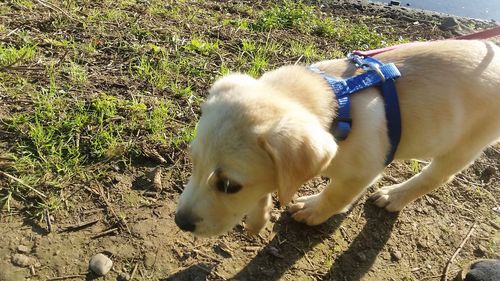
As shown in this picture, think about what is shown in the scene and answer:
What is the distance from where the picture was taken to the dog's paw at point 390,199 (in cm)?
365

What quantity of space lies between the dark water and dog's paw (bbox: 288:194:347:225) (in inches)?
390

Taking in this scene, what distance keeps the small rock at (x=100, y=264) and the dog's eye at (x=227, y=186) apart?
0.92 meters

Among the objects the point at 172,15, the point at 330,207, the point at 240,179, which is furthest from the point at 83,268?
the point at 172,15

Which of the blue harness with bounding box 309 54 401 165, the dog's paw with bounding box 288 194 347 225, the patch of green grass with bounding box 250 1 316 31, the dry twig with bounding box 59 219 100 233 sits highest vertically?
the blue harness with bounding box 309 54 401 165

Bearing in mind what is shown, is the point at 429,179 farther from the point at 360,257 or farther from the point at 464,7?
the point at 464,7

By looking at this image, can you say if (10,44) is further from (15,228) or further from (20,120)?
(15,228)

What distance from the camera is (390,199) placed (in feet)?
12.0

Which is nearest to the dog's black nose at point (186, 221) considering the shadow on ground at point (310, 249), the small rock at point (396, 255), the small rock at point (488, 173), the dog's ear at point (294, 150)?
the shadow on ground at point (310, 249)

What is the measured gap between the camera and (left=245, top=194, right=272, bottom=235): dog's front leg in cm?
302

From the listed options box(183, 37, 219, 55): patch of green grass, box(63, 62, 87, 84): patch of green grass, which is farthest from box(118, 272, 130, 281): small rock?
box(183, 37, 219, 55): patch of green grass

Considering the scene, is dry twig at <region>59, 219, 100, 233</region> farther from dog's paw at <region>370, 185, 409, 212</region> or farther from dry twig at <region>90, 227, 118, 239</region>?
dog's paw at <region>370, 185, 409, 212</region>

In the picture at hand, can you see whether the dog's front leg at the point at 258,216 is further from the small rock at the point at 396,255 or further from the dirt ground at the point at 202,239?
the small rock at the point at 396,255

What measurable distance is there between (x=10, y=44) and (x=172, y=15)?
2.16 m

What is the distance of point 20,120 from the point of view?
3.48 metres
